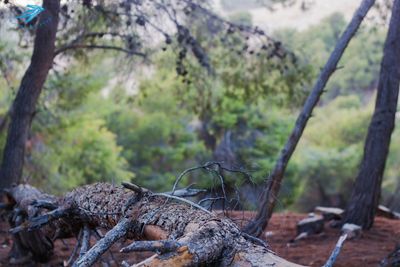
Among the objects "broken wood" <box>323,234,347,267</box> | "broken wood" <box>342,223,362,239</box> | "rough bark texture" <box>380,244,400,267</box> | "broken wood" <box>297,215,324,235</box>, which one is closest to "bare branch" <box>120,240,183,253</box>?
"broken wood" <box>323,234,347,267</box>

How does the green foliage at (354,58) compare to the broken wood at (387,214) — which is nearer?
the broken wood at (387,214)

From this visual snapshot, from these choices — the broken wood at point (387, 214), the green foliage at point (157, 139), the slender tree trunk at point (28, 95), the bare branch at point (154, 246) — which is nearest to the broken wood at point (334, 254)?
the bare branch at point (154, 246)

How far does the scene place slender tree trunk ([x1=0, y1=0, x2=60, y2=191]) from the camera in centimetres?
710

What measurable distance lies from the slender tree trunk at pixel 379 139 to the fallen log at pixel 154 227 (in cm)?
496

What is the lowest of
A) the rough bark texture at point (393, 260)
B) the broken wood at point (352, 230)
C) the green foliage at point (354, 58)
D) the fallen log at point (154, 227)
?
the broken wood at point (352, 230)

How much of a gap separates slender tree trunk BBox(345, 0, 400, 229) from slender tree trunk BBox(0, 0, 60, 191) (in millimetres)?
4832

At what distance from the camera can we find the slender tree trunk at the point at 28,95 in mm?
7098

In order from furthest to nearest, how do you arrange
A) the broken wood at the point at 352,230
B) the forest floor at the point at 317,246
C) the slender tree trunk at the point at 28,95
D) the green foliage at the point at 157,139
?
the green foliage at the point at 157,139, the broken wood at the point at 352,230, the slender tree trunk at the point at 28,95, the forest floor at the point at 317,246

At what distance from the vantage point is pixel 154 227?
3.78m

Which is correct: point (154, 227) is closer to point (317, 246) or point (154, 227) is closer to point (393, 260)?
point (393, 260)

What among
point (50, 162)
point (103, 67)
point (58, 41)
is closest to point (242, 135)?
point (103, 67)

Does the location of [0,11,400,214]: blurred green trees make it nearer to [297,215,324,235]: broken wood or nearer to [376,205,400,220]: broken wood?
[297,215,324,235]: broken wood

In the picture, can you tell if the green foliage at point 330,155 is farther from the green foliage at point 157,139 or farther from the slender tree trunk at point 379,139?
the slender tree trunk at point 379,139

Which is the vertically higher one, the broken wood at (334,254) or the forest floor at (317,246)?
the broken wood at (334,254)
